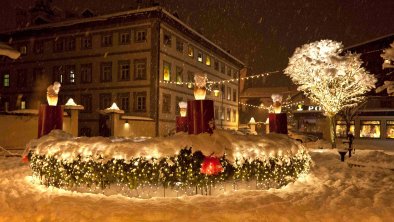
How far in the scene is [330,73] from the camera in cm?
3150

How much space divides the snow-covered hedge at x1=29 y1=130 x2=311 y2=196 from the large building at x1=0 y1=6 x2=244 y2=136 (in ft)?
62.3

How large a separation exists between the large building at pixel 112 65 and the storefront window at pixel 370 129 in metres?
20.7

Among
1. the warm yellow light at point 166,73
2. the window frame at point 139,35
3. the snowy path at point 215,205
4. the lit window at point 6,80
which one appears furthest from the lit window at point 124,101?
the snowy path at point 215,205

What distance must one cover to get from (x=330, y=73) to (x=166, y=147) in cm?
2550

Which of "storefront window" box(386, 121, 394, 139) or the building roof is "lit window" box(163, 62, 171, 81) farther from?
"storefront window" box(386, 121, 394, 139)

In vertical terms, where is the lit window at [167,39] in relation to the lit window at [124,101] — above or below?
above

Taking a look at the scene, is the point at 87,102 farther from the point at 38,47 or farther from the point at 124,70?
the point at 38,47

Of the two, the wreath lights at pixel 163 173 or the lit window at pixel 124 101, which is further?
the lit window at pixel 124 101

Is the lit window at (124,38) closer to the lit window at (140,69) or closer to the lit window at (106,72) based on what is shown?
the lit window at (140,69)

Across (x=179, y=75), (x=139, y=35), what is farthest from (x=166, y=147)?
(x=179, y=75)

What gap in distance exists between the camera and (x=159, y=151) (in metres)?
9.07

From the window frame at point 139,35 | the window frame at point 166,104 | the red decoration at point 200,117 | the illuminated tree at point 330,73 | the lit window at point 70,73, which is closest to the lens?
the red decoration at point 200,117

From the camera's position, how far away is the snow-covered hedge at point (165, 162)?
356 inches

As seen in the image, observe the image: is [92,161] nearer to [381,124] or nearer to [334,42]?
[334,42]
